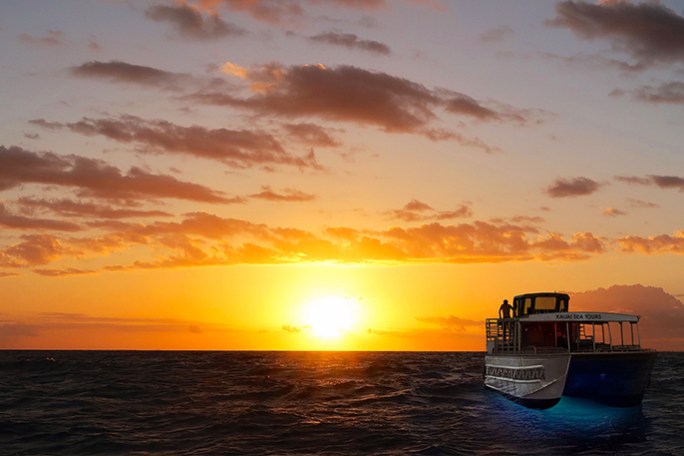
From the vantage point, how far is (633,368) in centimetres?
4009

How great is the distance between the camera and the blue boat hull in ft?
127

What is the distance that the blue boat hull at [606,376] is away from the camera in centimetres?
3878

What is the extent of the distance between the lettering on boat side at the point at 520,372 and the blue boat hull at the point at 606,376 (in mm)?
2123

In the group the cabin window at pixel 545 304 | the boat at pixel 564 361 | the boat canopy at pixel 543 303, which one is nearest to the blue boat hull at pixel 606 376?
the boat at pixel 564 361

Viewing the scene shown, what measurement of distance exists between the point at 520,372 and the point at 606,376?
5662 mm

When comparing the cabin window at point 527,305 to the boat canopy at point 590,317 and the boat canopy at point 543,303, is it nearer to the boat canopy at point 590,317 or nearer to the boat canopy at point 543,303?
the boat canopy at point 543,303

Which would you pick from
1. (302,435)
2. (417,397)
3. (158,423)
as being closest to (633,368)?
(302,435)

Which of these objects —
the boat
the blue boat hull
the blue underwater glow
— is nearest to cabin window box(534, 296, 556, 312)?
the boat

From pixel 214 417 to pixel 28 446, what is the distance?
12848 mm

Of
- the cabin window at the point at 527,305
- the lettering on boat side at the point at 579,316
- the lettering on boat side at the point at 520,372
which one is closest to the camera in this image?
the lettering on boat side at the point at 579,316

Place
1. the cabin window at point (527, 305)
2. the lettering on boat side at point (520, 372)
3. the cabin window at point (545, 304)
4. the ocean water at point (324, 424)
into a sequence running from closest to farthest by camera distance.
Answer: the ocean water at point (324, 424) < the lettering on boat side at point (520, 372) < the cabin window at point (545, 304) < the cabin window at point (527, 305)

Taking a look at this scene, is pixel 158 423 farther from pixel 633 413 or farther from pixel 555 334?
pixel 633 413

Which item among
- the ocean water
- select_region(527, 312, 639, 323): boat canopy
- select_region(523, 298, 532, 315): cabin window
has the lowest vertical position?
the ocean water

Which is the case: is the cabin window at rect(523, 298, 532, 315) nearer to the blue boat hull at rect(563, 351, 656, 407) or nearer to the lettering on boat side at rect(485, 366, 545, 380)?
the lettering on boat side at rect(485, 366, 545, 380)
